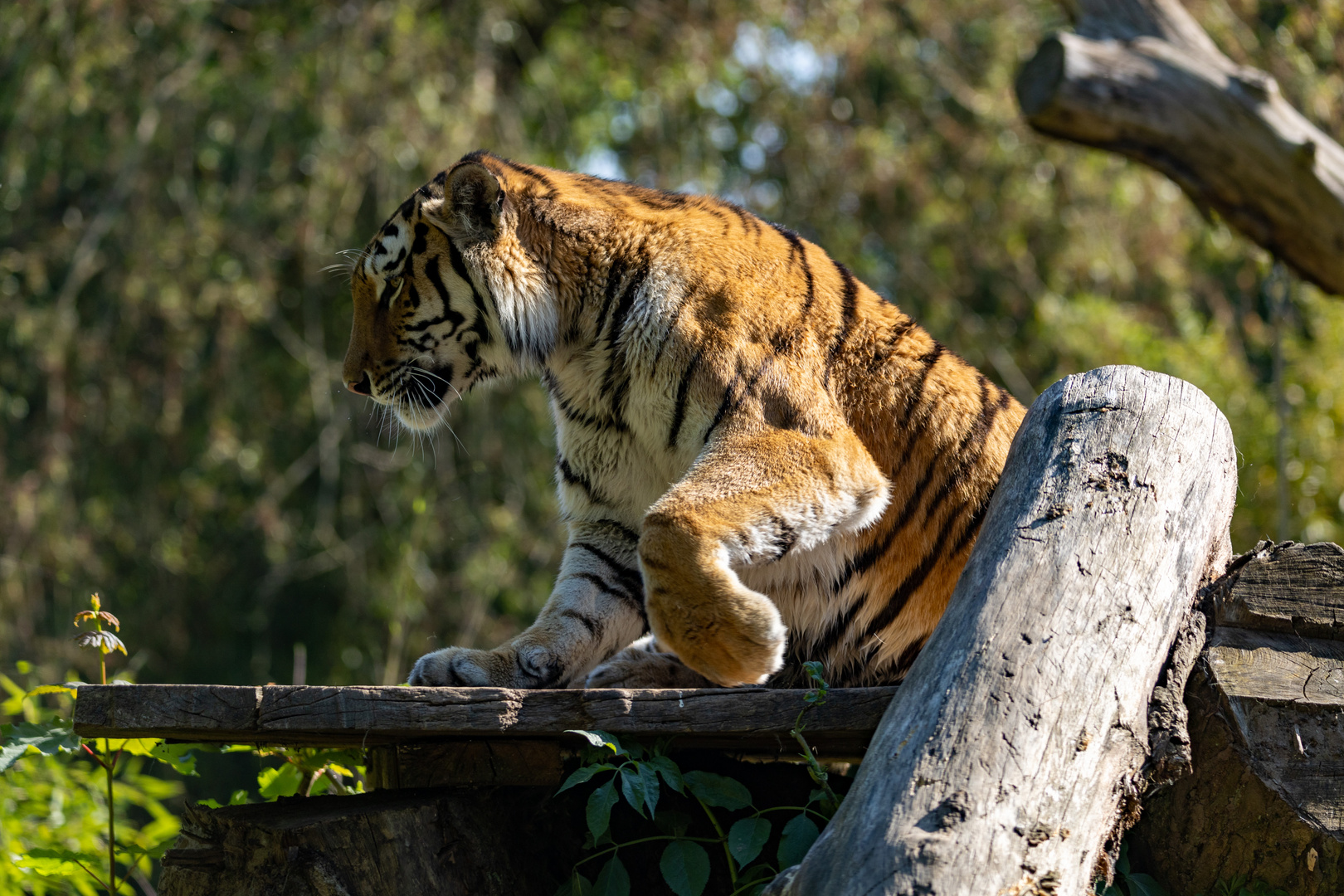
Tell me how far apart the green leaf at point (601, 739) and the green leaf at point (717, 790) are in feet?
0.49

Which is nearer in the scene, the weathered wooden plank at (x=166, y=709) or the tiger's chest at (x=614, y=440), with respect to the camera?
the weathered wooden plank at (x=166, y=709)

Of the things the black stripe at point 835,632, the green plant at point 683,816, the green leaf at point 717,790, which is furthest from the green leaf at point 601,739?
the black stripe at point 835,632

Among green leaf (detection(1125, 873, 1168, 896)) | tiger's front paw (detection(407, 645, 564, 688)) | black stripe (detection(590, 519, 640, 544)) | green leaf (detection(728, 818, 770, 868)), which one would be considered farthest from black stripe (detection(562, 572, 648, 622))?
green leaf (detection(1125, 873, 1168, 896))

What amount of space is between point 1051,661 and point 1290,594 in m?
0.58

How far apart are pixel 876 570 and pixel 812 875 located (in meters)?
1.02

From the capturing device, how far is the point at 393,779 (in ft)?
7.30

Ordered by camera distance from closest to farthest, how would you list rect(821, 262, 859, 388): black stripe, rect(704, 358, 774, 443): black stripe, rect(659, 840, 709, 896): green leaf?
rect(659, 840, 709, 896): green leaf → rect(704, 358, 774, 443): black stripe → rect(821, 262, 859, 388): black stripe

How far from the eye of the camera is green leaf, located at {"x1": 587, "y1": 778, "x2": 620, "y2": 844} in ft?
6.30

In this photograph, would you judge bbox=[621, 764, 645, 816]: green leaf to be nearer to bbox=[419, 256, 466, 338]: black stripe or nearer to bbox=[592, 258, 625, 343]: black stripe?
bbox=[592, 258, 625, 343]: black stripe

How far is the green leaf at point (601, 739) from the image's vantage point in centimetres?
189

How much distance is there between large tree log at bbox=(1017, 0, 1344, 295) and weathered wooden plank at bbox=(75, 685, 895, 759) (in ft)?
10.5

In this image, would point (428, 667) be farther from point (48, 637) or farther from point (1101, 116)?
point (48, 637)

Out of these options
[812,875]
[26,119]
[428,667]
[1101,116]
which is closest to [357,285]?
[428,667]

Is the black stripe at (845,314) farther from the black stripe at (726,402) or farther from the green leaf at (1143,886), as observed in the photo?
the green leaf at (1143,886)
